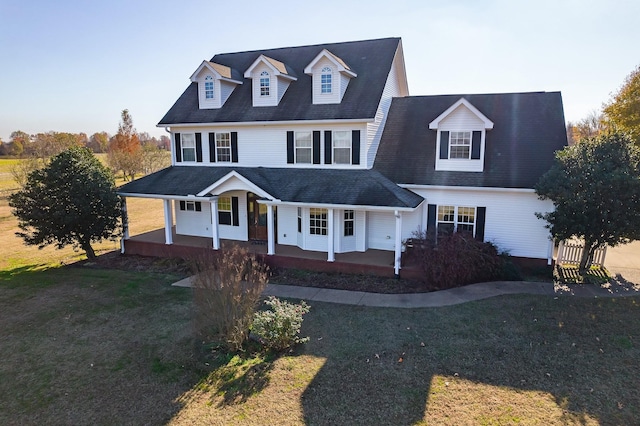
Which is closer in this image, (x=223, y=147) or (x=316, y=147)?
(x=316, y=147)

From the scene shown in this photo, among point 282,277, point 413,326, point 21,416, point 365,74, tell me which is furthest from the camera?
point 365,74

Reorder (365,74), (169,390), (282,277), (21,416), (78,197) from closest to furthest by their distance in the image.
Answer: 1. (21,416)
2. (169,390)
3. (282,277)
4. (78,197)
5. (365,74)

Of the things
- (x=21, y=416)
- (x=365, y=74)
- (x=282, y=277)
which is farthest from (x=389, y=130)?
(x=21, y=416)

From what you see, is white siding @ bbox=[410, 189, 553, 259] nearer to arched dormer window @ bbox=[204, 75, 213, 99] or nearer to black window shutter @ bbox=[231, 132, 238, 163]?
black window shutter @ bbox=[231, 132, 238, 163]

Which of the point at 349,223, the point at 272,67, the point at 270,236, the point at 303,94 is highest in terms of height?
the point at 272,67

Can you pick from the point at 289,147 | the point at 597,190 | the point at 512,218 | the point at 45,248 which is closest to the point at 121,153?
the point at 45,248

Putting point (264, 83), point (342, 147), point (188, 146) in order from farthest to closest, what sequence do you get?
1. point (188, 146)
2. point (264, 83)
3. point (342, 147)

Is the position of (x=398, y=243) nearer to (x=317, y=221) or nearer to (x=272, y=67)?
(x=317, y=221)

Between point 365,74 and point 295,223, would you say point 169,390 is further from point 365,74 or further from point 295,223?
point 365,74
